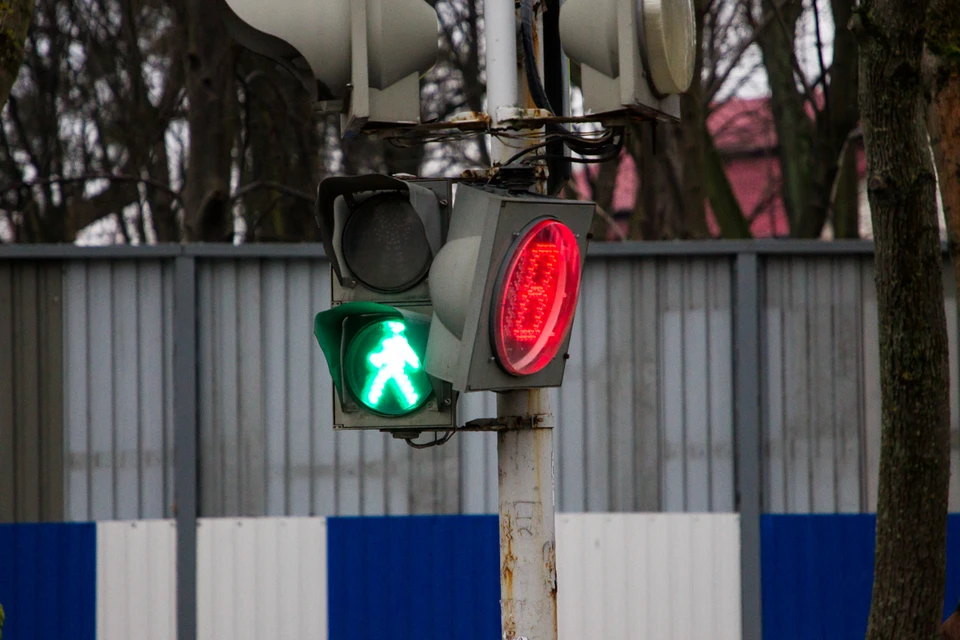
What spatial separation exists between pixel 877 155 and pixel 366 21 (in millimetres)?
2913

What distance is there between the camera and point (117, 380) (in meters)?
7.01

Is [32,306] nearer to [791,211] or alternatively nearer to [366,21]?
[366,21]

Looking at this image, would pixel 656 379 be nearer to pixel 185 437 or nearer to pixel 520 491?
pixel 185 437

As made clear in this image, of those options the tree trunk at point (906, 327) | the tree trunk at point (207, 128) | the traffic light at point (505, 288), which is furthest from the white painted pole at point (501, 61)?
the tree trunk at point (207, 128)

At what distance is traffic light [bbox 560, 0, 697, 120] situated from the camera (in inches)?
125

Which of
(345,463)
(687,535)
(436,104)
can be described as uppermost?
(436,104)

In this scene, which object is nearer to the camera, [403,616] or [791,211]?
[403,616]

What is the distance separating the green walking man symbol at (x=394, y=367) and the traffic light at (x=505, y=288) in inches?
5.7

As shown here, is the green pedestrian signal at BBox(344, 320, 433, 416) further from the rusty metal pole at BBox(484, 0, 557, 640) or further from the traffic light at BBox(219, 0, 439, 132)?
the traffic light at BBox(219, 0, 439, 132)

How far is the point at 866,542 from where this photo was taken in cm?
702

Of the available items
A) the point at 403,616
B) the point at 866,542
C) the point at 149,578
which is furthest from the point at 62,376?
the point at 866,542

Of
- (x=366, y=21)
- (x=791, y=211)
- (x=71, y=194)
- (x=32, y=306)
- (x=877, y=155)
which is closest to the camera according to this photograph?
(x=366, y=21)

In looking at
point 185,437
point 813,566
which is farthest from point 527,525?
point 813,566

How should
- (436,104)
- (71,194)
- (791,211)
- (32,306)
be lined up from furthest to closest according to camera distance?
(71,194) → (436,104) → (791,211) → (32,306)
